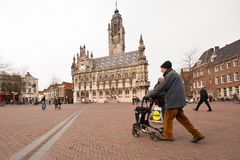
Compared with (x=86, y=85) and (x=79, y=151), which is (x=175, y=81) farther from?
(x=86, y=85)

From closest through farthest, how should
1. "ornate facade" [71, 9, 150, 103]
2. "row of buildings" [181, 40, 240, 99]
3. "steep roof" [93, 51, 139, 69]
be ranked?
"row of buildings" [181, 40, 240, 99] → "ornate facade" [71, 9, 150, 103] → "steep roof" [93, 51, 139, 69]

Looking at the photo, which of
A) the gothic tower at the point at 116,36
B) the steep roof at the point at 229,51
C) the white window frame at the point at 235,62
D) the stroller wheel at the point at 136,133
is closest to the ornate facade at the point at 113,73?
the gothic tower at the point at 116,36

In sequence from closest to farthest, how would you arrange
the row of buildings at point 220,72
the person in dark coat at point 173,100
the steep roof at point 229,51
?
the person in dark coat at point 173,100, the row of buildings at point 220,72, the steep roof at point 229,51

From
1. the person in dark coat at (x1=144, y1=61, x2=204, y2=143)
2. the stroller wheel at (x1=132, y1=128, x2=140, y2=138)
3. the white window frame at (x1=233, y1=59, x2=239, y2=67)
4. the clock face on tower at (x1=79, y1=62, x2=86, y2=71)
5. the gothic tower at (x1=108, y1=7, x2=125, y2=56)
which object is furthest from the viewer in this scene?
the gothic tower at (x1=108, y1=7, x2=125, y2=56)

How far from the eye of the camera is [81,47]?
88.0 m

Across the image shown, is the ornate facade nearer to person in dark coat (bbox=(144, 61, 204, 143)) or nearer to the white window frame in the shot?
the white window frame

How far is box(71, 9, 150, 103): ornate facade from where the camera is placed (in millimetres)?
74875

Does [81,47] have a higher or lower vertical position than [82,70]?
higher

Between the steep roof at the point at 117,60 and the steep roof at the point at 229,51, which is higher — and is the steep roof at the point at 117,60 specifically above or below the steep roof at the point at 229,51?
above

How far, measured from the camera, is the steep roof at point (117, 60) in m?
79.3

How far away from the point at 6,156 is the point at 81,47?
85.7 metres

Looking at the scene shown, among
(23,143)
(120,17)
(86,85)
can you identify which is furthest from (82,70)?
(23,143)

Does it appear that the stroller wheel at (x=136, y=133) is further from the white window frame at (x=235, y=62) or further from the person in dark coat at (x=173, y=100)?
the white window frame at (x=235, y=62)

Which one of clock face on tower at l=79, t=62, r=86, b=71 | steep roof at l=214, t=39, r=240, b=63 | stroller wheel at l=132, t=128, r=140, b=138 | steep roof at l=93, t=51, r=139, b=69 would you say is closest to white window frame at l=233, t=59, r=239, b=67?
steep roof at l=214, t=39, r=240, b=63
